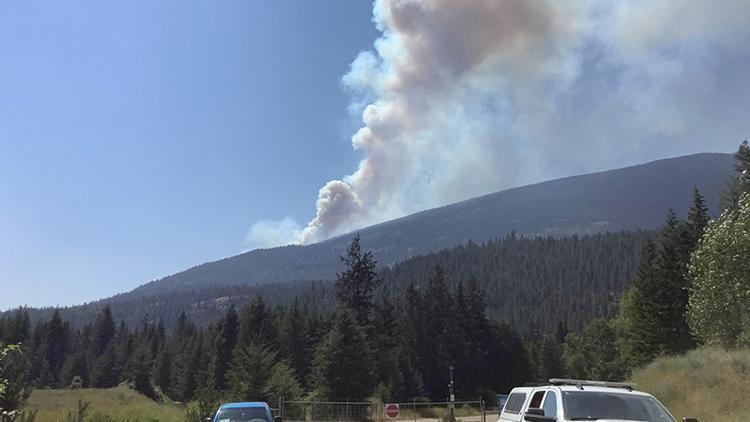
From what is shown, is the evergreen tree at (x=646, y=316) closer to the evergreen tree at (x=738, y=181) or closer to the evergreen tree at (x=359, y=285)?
the evergreen tree at (x=738, y=181)

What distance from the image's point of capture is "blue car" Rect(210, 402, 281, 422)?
16.3 meters

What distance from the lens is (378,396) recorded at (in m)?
62.7

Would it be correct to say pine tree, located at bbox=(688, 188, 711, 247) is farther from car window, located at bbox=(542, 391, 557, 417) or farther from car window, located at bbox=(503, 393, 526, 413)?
car window, located at bbox=(542, 391, 557, 417)

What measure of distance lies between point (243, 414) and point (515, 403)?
710 cm

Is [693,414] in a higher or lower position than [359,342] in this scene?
lower

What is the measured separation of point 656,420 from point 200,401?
2390cm

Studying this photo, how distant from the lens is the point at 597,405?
32.9 ft

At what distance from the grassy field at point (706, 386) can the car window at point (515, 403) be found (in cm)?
1058

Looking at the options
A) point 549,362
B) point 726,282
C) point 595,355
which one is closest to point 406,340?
point 549,362

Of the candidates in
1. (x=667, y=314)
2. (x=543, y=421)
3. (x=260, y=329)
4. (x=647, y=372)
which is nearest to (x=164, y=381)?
(x=260, y=329)

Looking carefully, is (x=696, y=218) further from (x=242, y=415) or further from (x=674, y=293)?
(x=242, y=415)

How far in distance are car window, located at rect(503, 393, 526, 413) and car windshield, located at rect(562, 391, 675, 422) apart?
2.45 m

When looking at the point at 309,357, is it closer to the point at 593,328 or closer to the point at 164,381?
the point at 164,381

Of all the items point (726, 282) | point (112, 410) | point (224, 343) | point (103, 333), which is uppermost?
point (103, 333)
